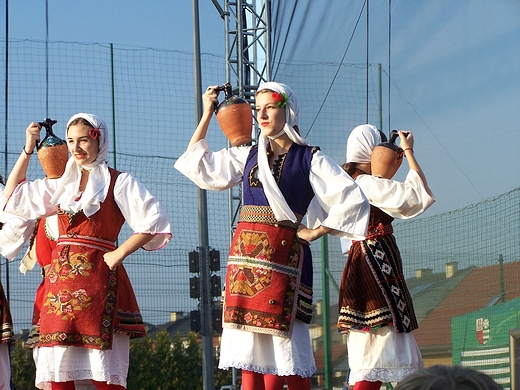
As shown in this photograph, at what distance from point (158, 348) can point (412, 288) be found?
3459 millimetres

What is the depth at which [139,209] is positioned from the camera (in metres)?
3.87

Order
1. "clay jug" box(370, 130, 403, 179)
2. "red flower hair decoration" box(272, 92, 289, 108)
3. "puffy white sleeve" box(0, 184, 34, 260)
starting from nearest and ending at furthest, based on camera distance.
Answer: "red flower hair decoration" box(272, 92, 289, 108), "clay jug" box(370, 130, 403, 179), "puffy white sleeve" box(0, 184, 34, 260)

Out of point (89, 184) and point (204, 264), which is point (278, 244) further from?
point (204, 264)

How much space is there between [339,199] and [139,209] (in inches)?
34.5

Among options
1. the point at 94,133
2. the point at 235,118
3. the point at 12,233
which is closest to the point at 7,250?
the point at 12,233

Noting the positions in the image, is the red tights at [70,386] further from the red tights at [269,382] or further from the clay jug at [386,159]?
the clay jug at [386,159]

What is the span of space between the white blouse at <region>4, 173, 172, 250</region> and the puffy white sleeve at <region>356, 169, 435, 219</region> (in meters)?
0.98

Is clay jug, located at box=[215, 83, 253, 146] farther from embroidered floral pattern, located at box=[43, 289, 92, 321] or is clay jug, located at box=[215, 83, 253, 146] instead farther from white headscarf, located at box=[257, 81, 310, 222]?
embroidered floral pattern, located at box=[43, 289, 92, 321]

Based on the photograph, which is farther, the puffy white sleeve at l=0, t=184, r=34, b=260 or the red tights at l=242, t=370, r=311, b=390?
the puffy white sleeve at l=0, t=184, r=34, b=260

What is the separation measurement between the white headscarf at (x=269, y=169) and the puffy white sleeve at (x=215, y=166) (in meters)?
0.20

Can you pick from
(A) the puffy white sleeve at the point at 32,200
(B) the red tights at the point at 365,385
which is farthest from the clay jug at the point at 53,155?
(B) the red tights at the point at 365,385

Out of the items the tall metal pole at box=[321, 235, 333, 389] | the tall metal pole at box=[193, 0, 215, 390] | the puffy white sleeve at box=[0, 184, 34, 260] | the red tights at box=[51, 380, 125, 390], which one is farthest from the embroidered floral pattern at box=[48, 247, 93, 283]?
the tall metal pole at box=[193, 0, 215, 390]

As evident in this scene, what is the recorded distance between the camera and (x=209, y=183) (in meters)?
3.98

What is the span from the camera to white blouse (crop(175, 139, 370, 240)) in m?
3.65
